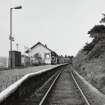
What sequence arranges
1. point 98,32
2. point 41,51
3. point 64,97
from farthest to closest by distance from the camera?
point 41,51
point 98,32
point 64,97

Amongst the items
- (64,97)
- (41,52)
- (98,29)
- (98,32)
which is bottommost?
(64,97)

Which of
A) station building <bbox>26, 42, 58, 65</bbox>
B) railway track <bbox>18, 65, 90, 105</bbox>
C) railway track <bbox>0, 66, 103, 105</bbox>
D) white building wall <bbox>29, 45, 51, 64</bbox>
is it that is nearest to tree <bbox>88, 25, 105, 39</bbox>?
railway track <bbox>0, 66, 103, 105</bbox>

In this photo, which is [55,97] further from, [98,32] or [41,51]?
[41,51]

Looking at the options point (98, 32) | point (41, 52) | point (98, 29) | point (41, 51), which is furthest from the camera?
point (41, 51)

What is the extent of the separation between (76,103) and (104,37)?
199 ft

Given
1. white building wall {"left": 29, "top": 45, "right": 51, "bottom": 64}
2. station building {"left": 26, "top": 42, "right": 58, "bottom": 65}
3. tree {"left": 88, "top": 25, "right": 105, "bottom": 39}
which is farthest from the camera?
white building wall {"left": 29, "top": 45, "right": 51, "bottom": 64}

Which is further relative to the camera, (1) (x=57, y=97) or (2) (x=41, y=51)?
(2) (x=41, y=51)

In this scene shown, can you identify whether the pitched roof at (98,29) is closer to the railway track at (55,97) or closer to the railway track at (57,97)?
the railway track at (55,97)

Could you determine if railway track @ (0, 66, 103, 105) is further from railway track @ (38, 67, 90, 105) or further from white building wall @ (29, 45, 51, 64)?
white building wall @ (29, 45, 51, 64)

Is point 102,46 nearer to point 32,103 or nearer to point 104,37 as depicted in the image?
Result: point 104,37

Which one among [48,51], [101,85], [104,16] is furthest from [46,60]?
[101,85]

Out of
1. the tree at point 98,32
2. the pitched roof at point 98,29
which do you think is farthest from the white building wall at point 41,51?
the pitched roof at point 98,29

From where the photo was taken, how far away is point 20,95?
1255 cm

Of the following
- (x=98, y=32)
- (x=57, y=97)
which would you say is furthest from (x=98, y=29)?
(x=57, y=97)
